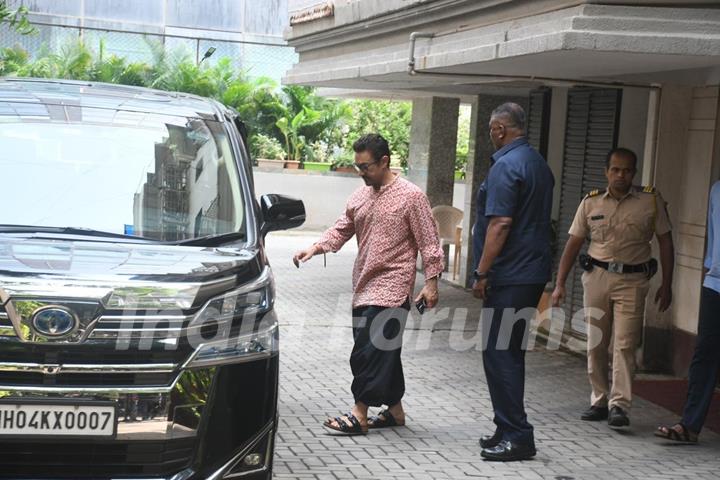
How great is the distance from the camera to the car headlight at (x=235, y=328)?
185 inches

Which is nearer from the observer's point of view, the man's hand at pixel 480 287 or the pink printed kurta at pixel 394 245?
the man's hand at pixel 480 287

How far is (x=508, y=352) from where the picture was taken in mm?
6859

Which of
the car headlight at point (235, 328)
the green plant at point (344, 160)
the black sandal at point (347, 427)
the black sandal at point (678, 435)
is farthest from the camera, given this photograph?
the green plant at point (344, 160)

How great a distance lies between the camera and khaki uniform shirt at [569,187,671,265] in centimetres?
794

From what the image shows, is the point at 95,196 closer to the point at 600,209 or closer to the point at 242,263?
the point at 242,263

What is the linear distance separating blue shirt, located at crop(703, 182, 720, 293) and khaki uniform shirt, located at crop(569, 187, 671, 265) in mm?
579

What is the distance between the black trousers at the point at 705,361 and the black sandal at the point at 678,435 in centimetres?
5

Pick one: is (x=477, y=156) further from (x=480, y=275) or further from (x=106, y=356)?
(x=106, y=356)

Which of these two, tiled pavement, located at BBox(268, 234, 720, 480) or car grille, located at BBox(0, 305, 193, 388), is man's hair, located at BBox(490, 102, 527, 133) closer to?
tiled pavement, located at BBox(268, 234, 720, 480)

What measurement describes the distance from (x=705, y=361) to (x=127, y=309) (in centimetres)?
422

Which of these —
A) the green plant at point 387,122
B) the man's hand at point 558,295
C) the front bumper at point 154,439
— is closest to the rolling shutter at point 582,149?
the man's hand at point 558,295

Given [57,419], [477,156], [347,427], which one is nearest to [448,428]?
[347,427]

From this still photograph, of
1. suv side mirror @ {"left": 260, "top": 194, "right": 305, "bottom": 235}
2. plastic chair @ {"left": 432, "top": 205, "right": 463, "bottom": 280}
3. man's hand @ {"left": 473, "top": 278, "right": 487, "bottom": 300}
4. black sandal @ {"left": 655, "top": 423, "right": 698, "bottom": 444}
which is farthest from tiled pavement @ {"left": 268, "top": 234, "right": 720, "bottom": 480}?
plastic chair @ {"left": 432, "top": 205, "right": 463, "bottom": 280}

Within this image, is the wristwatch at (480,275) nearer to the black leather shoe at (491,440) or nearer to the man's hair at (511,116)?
the man's hair at (511,116)
